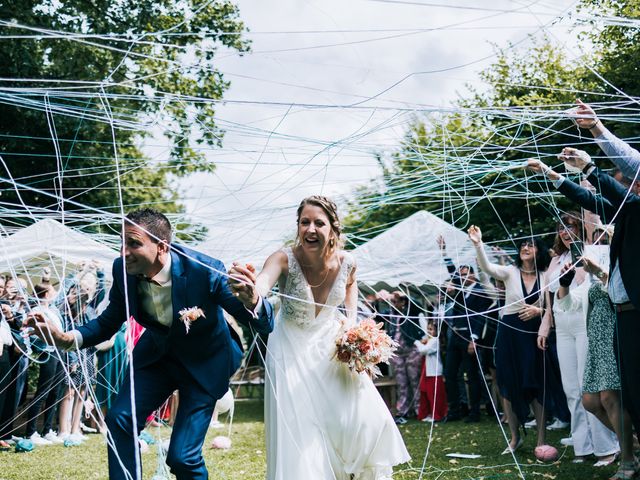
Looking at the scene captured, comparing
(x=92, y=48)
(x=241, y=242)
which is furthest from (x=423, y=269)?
(x=92, y=48)

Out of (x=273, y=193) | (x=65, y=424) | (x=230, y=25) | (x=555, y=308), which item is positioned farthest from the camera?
(x=230, y=25)

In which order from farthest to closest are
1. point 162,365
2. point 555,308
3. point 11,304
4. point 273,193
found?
point 11,304 → point 273,193 → point 555,308 → point 162,365

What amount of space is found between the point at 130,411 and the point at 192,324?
0.61 metres

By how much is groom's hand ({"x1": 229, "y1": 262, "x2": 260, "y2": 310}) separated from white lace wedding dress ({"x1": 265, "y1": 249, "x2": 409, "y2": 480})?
1.03 metres

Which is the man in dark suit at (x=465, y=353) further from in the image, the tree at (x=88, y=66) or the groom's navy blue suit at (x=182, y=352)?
the groom's navy blue suit at (x=182, y=352)

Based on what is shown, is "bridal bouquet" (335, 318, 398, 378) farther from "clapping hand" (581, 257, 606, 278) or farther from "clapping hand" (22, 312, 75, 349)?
"clapping hand" (581, 257, 606, 278)

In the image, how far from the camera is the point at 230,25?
1509cm

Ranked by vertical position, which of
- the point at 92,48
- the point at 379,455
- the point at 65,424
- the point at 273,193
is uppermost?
the point at 92,48

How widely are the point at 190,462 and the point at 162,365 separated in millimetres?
683

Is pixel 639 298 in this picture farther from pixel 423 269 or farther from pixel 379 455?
pixel 423 269

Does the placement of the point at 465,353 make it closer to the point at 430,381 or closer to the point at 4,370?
the point at 430,381

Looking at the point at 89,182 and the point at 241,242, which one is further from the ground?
the point at 89,182

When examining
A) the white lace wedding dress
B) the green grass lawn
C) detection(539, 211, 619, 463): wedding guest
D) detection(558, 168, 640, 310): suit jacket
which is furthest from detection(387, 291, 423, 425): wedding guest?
the white lace wedding dress

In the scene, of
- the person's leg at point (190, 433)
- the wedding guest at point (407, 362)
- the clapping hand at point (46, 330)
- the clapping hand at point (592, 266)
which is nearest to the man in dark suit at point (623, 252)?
the clapping hand at point (592, 266)
